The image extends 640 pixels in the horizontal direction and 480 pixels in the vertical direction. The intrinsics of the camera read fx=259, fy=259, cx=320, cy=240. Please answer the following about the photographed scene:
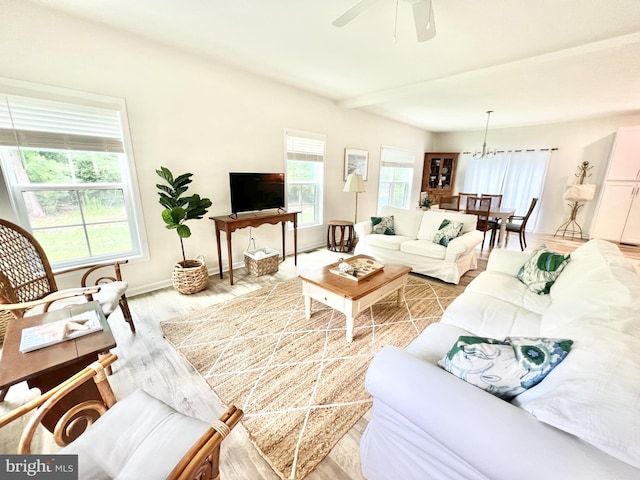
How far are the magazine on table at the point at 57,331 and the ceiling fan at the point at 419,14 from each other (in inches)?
93.0

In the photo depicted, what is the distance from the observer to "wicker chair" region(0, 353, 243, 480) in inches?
30.7

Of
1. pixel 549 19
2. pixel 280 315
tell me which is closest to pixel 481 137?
pixel 549 19

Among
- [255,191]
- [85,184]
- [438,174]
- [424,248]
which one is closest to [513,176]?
[438,174]

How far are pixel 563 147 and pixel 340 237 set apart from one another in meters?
5.29

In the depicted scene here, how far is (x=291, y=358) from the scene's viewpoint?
75.2 inches

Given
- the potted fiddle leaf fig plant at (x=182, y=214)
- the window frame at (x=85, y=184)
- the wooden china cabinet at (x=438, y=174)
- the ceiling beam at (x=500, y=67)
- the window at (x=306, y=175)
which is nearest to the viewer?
the window frame at (x=85, y=184)

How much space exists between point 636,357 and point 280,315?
2.18 metres

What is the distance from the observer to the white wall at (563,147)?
17.0 feet

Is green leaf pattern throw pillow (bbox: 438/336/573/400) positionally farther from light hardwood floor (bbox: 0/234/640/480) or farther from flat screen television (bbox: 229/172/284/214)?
flat screen television (bbox: 229/172/284/214)

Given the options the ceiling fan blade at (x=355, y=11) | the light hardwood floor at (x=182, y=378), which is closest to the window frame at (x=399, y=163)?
the light hardwood floor at (x=182, y=378)

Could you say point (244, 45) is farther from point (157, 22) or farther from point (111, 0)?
point (111, 0)

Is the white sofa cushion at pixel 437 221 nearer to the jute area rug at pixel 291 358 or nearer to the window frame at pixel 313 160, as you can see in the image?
the jute area rug at pixel 291 358

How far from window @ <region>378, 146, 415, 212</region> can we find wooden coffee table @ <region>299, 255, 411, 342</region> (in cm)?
381

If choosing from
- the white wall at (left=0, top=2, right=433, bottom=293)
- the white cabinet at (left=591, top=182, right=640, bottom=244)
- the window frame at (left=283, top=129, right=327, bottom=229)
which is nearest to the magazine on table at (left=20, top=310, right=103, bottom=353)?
the white wall at (left=0, top=2, right=433, bottom=293)
